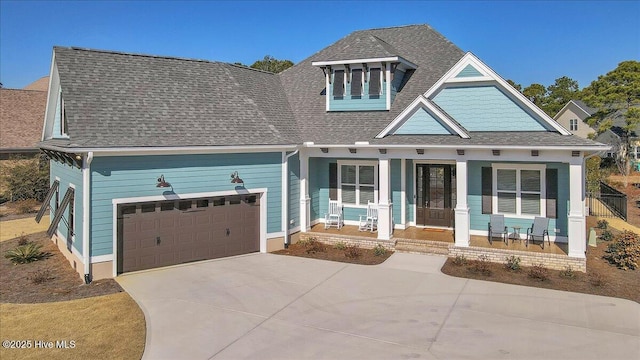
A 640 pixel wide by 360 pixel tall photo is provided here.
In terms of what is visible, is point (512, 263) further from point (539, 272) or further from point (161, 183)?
point (161, 183)

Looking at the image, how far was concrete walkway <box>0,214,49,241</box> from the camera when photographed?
18297mm

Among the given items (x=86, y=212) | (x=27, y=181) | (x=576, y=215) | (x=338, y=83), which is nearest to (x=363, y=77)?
(x=338, y=83)

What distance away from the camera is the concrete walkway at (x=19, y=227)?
60.0ft

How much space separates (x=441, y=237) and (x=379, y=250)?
7.79 ft

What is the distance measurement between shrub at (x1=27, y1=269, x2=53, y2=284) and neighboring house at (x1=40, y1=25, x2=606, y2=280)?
3.25ft

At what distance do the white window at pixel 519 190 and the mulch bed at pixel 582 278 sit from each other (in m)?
2.33

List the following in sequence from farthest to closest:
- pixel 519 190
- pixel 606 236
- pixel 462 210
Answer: pixel 606 236
pixel 519 190
pixel 462 210

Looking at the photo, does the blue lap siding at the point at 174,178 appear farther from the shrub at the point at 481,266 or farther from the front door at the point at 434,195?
the shrub at the point at 481,266

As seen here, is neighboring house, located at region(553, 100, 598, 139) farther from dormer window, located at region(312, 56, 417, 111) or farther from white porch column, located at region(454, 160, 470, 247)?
white porch column, located at region(454, 160, 470, 247)

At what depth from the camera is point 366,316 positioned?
912 cm

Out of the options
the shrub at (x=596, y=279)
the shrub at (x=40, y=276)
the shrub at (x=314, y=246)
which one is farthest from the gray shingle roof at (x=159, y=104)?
the shrub at (x=596, y=279)

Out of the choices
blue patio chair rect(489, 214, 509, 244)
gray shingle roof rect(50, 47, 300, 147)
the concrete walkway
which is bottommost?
the concrete walkway

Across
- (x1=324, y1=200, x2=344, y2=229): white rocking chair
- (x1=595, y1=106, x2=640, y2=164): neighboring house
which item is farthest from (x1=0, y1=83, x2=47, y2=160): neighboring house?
(x1=595, y1=106, x2=640, y2=164): neighboring house

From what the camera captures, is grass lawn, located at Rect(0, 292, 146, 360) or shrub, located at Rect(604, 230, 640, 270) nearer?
grass lawn, located at Rect(0, 292, 146, 360)
